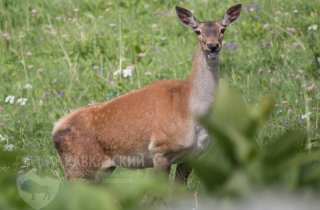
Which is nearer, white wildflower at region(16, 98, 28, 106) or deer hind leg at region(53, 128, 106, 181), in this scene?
deer hind leg at region(53, 128, 106, 181)

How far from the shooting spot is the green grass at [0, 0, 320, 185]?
8.98 m

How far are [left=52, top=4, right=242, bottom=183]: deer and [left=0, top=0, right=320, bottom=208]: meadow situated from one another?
0.95 feet

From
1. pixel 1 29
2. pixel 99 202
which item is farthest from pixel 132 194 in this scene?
pixel 1 29

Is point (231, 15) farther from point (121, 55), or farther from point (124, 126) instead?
point (121, 55)

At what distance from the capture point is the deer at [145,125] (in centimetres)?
739

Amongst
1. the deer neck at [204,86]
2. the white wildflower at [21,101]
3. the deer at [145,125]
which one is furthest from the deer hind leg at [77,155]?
the white wildflower at [21,101]

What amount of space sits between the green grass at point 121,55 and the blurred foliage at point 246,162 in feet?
20.8

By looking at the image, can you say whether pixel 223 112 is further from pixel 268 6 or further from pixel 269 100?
pixel 268 6

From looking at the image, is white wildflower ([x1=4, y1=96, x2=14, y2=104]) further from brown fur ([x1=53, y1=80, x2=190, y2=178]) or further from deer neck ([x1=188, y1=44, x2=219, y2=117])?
deer neck ([x1=188, y1=44, x2=219, y2=117])

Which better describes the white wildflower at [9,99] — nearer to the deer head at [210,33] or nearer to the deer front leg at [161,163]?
the deer head at [210,33]

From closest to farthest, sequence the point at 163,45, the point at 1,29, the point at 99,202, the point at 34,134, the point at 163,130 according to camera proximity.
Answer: the point at 99,202, the point at 163,130, the point at 34,134, the point at 163,45, the point at 1,29

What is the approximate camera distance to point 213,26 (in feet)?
25.1

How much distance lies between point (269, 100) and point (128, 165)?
6079 millimetres

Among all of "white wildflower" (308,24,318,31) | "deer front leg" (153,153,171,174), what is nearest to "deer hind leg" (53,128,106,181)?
"deer front leg" (153,153,171,174)
